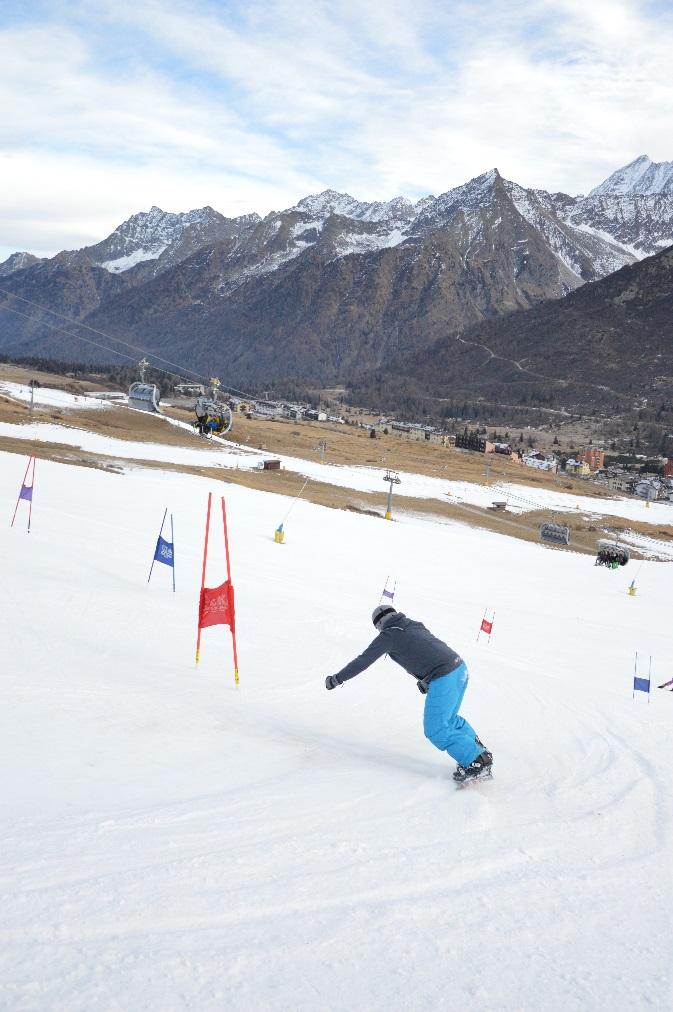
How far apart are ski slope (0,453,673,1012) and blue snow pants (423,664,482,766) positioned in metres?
0.34

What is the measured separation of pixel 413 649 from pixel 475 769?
1.22 m

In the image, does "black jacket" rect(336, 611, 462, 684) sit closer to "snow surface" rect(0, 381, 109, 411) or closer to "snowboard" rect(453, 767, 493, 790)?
"snowboard" rect(453, 767, 493, 790)

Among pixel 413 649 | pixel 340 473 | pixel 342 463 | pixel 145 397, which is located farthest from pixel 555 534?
pixel 413 649

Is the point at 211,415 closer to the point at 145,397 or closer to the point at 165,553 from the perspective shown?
the point at 145,397

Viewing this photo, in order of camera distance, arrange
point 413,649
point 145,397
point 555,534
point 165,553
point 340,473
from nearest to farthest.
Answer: point 413,649
point 165,553
point 145,397
point 555,534
point 340,473

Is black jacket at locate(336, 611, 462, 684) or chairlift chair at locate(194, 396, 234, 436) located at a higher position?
chairlift chair at locate(194, 396, 234, 436)

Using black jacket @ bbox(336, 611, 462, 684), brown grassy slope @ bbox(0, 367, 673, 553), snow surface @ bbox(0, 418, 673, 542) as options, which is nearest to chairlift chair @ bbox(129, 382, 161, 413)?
brown grassy slope @ bbox(0, 367, 673, 553)

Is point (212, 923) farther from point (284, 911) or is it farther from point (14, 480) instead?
point (14, 480)

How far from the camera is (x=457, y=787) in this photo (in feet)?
22.2

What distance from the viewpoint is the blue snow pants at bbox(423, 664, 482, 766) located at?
22.5 ft

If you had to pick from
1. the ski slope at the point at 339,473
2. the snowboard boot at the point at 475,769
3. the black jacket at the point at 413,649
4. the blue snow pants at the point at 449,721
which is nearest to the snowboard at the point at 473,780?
the snowboard boot at the point at 475,769

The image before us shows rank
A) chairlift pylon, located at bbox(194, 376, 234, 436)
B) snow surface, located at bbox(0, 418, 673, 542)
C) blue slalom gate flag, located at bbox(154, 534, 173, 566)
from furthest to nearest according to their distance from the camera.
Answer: snow surface, located at bbox(0, 418, 673, 542) → chairlift pylon, located at bbox(194, 376, 234, 436) → blue slalom gate flag, located at bbox(154, 534, 173, 566)

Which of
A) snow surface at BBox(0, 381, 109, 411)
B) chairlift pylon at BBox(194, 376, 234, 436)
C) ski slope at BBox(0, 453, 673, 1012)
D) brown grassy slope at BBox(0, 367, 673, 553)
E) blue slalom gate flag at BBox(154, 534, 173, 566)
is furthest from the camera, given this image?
snow surface at BBox(0, 381, 109, 411)

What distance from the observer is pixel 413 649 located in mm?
6836
